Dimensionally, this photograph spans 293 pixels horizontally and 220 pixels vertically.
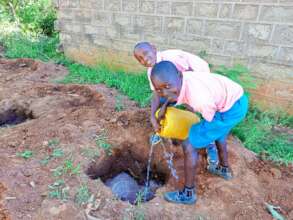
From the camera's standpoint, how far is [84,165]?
250 centimetres

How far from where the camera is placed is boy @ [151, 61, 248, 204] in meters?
1.82

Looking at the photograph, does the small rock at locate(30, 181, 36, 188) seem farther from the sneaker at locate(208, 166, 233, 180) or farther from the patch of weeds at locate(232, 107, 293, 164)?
the patch of weeds at locate(232, 107, 293, 164)

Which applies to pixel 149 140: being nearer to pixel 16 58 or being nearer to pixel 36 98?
pixel 36 98

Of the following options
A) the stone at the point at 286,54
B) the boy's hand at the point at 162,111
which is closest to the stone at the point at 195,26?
the stone at the point at 286,54

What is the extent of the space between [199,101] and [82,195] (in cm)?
113

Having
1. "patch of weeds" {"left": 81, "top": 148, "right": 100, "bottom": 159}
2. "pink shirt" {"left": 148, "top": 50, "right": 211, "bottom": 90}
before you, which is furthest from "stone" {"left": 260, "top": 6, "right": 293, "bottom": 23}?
"patch of weeds" {"left": 81, "top": 148, "right": 100, "bottom": 159}

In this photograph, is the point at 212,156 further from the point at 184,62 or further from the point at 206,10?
the point at 206,10

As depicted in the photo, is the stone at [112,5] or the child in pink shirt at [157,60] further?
the stone at [112,5]

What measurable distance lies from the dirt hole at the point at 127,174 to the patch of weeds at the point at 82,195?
29cm

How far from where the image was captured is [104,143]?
277 cm

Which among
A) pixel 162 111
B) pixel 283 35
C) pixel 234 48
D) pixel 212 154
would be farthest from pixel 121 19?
pixel 212 154

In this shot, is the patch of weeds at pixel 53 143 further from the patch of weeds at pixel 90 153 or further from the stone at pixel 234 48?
the stone at pixel 234 48

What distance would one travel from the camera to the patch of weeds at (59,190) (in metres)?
2.15

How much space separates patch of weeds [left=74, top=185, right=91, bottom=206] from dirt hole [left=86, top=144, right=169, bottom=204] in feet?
Result: 0.96
